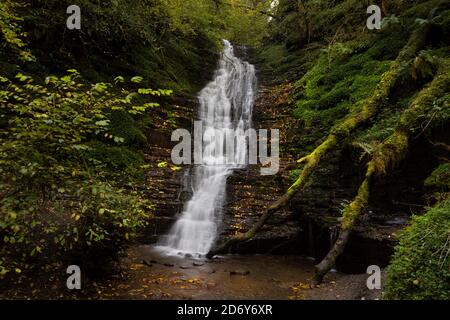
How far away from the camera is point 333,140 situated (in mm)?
8875

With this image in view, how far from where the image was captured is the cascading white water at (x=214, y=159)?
930 cm

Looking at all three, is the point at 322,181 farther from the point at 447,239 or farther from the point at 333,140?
the point at 447,239

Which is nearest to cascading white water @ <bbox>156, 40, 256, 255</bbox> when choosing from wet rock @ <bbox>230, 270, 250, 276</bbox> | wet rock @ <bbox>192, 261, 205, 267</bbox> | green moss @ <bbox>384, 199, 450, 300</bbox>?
wet rock @ <bbox>192, 261, 205, 267</bbox>

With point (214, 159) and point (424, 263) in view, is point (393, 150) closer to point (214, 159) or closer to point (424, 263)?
point (424, 263)

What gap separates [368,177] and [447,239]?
308 centimetres

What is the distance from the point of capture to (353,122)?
9.23 metres

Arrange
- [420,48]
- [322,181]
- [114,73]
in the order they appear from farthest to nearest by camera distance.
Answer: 1. [114,73]
2. [420,48]
3. [322,181]

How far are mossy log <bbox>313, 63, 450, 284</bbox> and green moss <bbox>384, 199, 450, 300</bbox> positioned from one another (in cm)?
180

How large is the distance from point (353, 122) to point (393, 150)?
1693mm

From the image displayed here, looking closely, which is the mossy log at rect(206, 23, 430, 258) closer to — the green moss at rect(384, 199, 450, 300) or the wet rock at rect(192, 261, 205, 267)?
the wet rock at rect(192, 261, 205, 267)

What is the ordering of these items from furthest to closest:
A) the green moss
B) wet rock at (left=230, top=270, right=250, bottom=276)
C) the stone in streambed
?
the stone in streambed, wet rock at (left=230, top=270, right=250, bottom=276), the green moss

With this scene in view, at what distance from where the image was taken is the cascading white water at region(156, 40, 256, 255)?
930cm

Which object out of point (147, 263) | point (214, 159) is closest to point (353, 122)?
point (214, 159)
